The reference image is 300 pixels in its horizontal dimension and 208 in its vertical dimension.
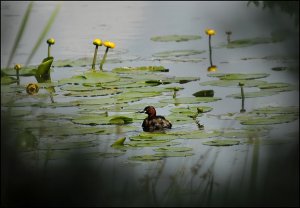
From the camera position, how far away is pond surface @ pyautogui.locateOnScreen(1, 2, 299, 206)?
114 cm

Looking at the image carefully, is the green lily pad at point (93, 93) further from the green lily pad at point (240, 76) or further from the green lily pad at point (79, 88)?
the green lily pad at point (240, 76)

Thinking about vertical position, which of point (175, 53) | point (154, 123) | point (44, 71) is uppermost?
point (175, 53)

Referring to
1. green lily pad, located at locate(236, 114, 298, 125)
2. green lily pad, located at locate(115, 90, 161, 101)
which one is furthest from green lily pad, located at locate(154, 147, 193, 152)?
green lily pad, located at locate(115, 90, 161, 101)

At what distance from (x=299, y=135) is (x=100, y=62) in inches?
161

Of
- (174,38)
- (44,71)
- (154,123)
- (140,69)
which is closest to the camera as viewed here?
(154,123)

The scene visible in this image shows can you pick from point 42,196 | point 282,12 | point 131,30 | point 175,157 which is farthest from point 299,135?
point 131,30

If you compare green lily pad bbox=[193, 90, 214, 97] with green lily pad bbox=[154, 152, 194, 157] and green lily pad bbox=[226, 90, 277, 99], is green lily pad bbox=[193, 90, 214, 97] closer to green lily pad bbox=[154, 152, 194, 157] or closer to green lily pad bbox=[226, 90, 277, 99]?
green lily pad bbox=[226, 90, 277, 99]

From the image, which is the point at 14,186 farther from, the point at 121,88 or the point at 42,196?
the point at 121,88

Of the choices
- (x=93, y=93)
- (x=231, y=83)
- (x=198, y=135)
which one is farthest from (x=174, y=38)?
(x=198, y=135)

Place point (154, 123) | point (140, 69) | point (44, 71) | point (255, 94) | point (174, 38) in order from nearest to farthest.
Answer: point (154, 123) → point (255, 94) → point (44, 71) → point (140, 69) → point (174, 38)

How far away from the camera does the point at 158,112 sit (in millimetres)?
3680

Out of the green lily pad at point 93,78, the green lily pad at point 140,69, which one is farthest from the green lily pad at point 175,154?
the green lily pad at point 140,69

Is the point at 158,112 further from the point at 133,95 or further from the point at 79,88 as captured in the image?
the point at 79,88

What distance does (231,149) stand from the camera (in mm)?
2846
